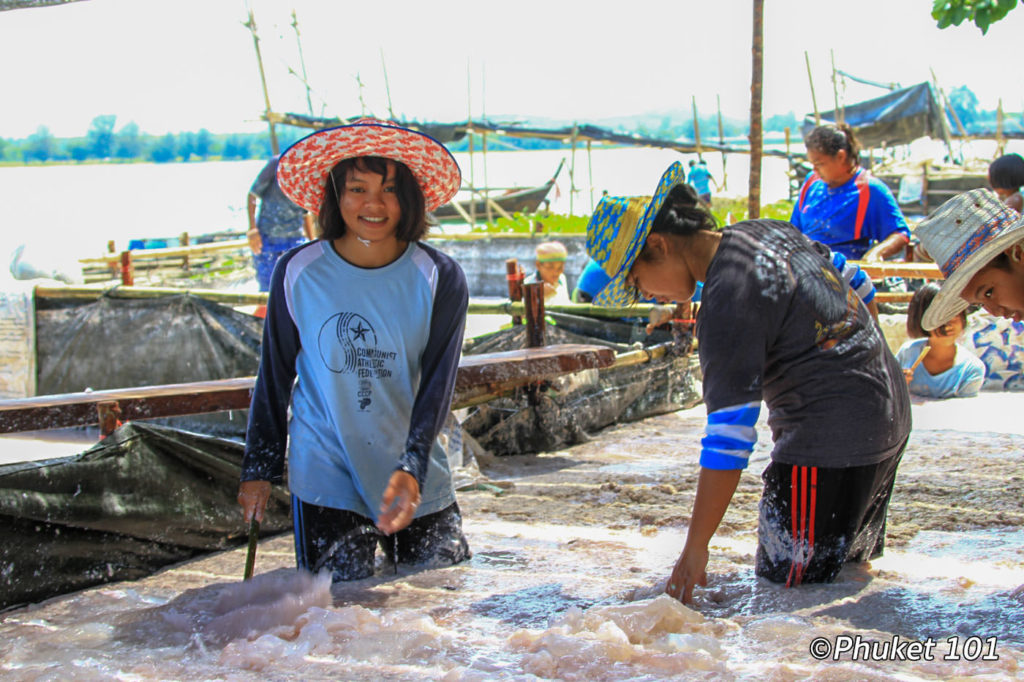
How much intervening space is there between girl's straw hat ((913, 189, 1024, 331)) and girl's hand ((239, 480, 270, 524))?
217cm

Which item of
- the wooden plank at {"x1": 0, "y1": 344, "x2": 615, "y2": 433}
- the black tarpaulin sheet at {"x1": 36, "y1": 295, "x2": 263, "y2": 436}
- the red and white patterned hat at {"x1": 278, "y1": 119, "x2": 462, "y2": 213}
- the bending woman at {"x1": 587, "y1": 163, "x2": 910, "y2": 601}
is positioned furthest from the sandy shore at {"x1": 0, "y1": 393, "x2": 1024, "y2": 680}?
the black tarpaulin sheet at {"x1": 36, "y1": 295, "x2": 263, "y2": 436}

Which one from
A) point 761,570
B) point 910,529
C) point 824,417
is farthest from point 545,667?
point 910,529

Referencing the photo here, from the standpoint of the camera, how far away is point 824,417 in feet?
8.73

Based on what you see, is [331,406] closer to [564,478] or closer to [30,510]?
[30,510]

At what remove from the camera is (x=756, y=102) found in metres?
7.36

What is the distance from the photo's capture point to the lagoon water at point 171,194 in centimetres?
3750

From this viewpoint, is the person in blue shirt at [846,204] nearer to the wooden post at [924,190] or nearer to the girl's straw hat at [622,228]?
the girl's straw hat at [622,228]

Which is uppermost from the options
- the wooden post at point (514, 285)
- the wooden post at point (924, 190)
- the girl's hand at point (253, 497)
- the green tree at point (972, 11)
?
the wooden post at point (924, 190)

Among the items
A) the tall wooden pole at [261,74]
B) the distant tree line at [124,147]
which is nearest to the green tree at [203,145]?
the distant tree line at [124,147]

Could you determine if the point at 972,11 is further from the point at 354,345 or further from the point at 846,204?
the point at 354,345

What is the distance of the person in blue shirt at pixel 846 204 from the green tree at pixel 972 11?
2170 millimetres

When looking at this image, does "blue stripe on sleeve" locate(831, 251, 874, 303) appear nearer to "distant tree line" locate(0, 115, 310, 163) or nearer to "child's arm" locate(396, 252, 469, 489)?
"child's arm" locate(396, 252, 469, 489)

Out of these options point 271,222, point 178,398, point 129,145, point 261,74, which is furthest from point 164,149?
point 178,398

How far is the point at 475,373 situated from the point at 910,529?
219cm
